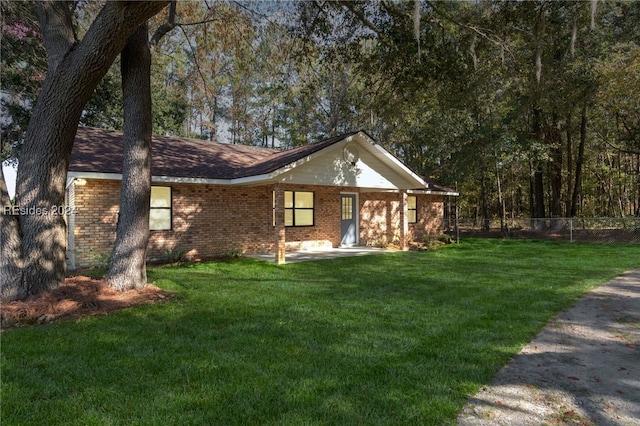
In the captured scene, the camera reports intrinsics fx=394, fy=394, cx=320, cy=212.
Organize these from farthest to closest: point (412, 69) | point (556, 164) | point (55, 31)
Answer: point (556, 164) < point (412, 69) < point (55, 31)

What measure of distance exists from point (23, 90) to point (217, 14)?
9085 millimetres

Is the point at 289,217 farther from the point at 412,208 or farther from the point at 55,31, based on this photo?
the point at 55,31

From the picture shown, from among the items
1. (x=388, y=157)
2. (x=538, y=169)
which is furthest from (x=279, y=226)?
(x=538, y=169)

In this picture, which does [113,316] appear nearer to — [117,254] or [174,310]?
[174,310]

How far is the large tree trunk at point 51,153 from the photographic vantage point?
5.84 meters

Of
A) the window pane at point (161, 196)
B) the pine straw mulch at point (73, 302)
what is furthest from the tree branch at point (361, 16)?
the window pane at point (161, 196)

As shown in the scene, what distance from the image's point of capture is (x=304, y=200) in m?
15.2

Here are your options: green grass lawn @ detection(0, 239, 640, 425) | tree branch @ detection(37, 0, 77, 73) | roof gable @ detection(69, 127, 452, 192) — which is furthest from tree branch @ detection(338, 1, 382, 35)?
green grass lawn @ detection(0, 239, 640, 425)

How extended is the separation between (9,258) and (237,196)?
7.91m

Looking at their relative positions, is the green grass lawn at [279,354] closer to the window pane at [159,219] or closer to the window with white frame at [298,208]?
the window pane at [159,219]

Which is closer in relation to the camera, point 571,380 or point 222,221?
point 571,380

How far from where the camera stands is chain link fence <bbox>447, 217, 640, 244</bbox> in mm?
17709

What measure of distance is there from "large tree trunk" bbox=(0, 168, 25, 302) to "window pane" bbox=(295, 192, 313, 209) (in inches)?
389

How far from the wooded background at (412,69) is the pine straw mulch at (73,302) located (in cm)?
521
